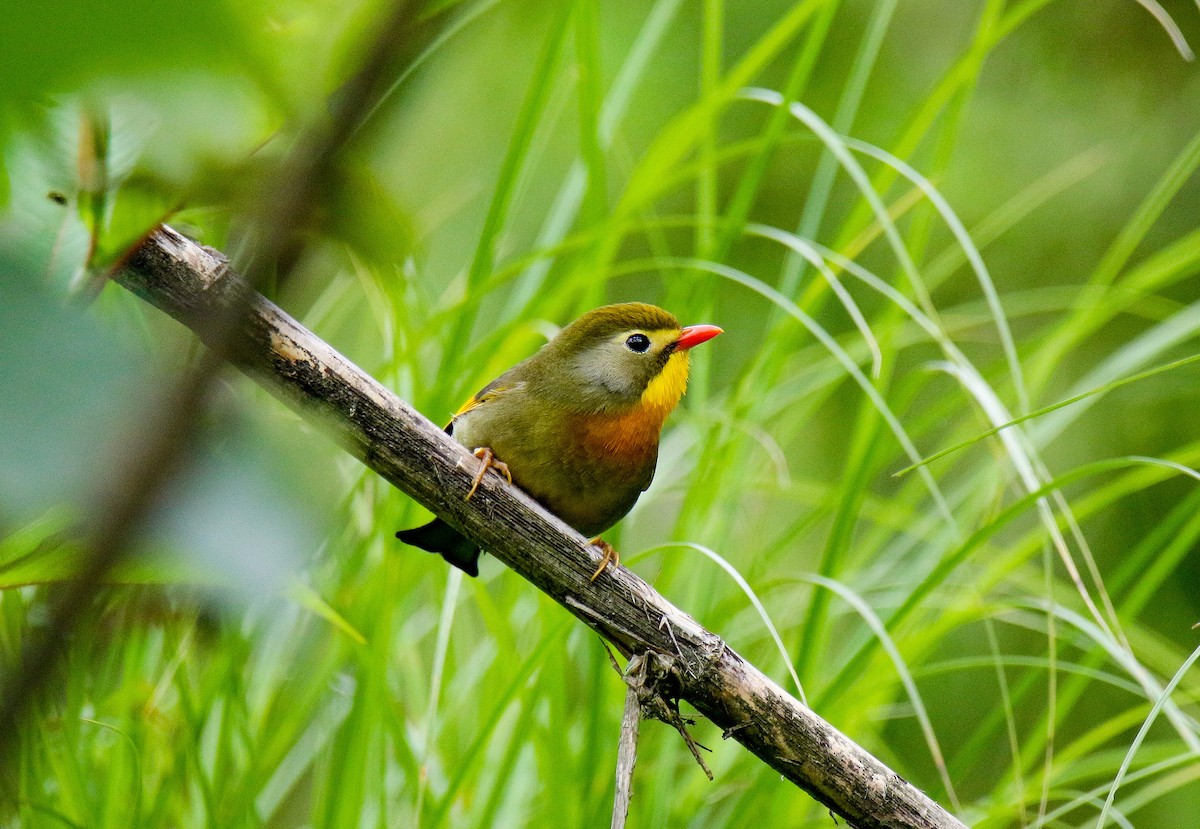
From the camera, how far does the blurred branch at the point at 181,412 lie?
13.0 inches

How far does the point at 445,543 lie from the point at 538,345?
41.7 inches

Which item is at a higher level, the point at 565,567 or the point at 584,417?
the point at 584,417

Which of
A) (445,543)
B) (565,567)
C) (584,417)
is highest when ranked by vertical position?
(584,417)

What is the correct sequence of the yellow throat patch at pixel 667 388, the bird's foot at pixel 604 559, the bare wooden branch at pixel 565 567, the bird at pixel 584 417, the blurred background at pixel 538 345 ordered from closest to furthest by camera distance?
1. the blurred background at pixel 538 345
2. the bare wooden branch at pixel 565 567
3. the bird's foot at pixel 604 559
4. the bird at pixel 584 417
5. the yellow throat patch at pixel 667 388

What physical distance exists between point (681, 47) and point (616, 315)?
2762mm

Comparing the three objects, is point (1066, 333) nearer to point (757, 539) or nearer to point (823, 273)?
point (823, 273)

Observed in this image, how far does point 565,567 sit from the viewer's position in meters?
2.05

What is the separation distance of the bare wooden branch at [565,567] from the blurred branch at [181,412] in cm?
133

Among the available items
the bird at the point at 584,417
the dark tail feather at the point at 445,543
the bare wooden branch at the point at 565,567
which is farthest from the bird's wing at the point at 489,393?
the bare wooden branch at the point at 565,567

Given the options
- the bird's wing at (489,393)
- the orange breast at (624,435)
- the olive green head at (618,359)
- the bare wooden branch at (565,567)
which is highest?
the olive green head at (618,359)

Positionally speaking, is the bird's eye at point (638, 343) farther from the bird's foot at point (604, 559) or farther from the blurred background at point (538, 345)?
the bird's foot at point (604, 559)

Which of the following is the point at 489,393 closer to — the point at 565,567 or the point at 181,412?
the point at 565,567

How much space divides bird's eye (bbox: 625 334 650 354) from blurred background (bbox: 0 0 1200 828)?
115 mm

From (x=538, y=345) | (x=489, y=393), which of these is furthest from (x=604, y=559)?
(x=538, y=345)
